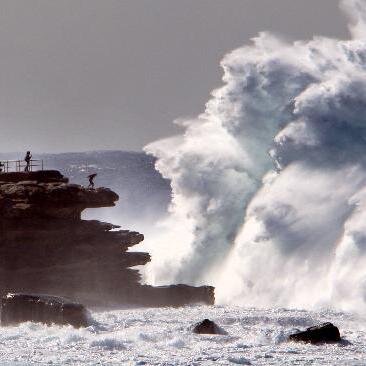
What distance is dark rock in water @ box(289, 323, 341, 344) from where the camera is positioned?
31.8 metres

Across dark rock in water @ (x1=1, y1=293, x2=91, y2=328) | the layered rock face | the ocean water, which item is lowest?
the ocean water

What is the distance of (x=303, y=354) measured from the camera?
29.5 meters

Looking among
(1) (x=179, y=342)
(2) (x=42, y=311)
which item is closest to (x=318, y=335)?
(1) (x=179, y=342)

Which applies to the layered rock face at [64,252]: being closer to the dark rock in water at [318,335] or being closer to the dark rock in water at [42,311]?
the dark rock in water at [42,311]

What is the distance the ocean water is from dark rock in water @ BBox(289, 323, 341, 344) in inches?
15.5

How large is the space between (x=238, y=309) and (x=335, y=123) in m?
22.0

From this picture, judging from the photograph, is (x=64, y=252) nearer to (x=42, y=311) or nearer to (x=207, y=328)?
(x=42, y=311)

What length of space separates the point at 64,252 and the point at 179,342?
17232mm

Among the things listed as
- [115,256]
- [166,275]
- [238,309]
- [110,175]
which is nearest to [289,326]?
[238,309]

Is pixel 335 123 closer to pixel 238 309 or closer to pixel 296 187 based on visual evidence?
pixel 296 187

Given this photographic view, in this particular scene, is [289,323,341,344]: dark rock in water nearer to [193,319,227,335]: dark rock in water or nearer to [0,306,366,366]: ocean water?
[0,306,366,366]: ocean water

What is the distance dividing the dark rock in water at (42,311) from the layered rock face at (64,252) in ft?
24.3

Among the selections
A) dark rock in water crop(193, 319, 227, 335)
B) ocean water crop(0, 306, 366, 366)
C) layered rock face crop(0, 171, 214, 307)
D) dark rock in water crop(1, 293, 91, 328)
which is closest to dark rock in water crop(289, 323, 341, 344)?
ocean water crop(0, 306, 366, 366)

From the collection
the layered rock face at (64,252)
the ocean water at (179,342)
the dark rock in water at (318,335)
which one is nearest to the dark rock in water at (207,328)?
the ocean water at (179,342)
